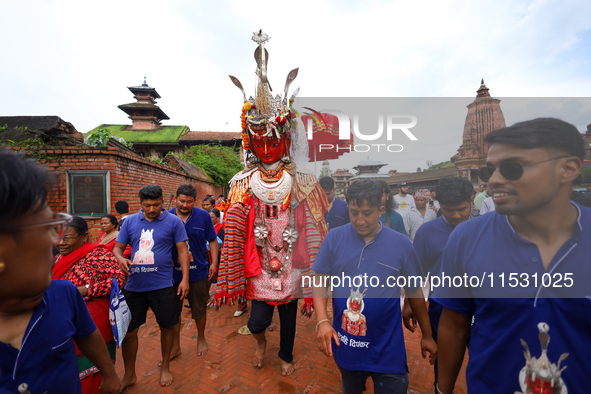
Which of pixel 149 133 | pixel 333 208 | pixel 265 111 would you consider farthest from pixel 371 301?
pixel 149 133

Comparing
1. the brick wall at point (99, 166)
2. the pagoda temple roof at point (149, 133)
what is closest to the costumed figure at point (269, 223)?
the brick wall at point (99, 166)

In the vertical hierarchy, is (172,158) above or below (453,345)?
above

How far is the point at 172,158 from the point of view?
986 cm

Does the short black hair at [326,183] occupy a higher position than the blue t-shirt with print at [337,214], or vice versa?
the short black hair at [326,183]

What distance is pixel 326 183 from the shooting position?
2.67 meters

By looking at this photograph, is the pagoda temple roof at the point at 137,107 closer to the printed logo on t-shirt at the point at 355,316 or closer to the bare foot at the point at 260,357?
the bare foot at the point at 260,357

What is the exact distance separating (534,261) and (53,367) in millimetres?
2030

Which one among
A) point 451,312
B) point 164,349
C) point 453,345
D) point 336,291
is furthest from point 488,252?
point 164,349

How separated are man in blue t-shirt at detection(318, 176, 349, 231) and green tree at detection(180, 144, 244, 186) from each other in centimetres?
1296

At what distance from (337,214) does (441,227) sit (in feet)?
3.52

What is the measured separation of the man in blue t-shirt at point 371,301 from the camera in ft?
4.88

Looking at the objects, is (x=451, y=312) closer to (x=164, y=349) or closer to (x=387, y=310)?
(x=387, y=310)

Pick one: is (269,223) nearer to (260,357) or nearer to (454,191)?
(260,357)

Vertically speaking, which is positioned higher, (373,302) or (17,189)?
(17,189)
